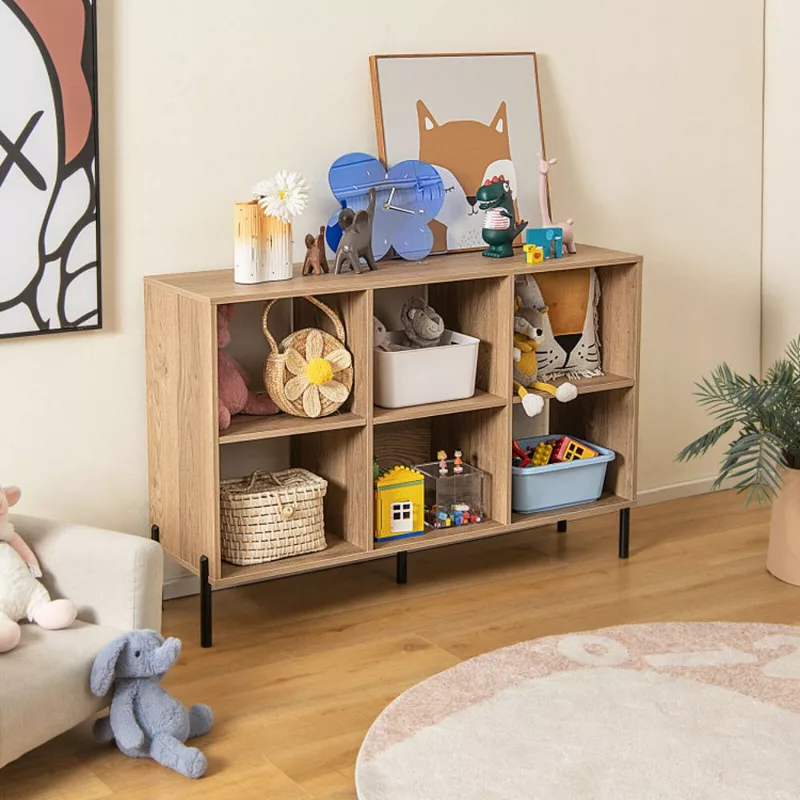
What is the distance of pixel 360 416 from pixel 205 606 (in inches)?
21.4

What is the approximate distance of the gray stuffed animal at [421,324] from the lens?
3108mm

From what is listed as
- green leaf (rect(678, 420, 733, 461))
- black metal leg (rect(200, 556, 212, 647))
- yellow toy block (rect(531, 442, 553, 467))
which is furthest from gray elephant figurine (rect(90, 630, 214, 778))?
green leaf (rect(678, 420, 733, 461))

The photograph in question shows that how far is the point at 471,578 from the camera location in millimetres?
3312

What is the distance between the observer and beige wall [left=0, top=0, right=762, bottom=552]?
2.89 meters

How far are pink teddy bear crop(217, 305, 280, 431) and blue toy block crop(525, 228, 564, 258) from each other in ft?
2.51

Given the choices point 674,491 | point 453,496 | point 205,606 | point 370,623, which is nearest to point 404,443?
point 453,496

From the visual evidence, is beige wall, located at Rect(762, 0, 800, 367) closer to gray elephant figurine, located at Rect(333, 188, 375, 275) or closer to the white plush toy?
gray elephant figurine, located at Rect(333, 188, 375, 275)

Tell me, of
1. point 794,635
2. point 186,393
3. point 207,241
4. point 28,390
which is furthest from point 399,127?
point 794,635

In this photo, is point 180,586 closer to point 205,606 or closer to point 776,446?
point 205,606

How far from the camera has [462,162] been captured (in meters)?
3.29

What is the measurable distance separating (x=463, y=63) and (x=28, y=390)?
4.44 feet

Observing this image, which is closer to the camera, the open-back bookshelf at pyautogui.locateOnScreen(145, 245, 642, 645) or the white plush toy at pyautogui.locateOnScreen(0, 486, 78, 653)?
the white plush toy at pyautogui.locateOnScreen(0, 486, 78, 653)

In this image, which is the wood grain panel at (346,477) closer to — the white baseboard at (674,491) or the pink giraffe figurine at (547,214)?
the pink giraffe figurine at (547,214)

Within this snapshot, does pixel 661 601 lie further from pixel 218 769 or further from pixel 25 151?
pixel 25 151
